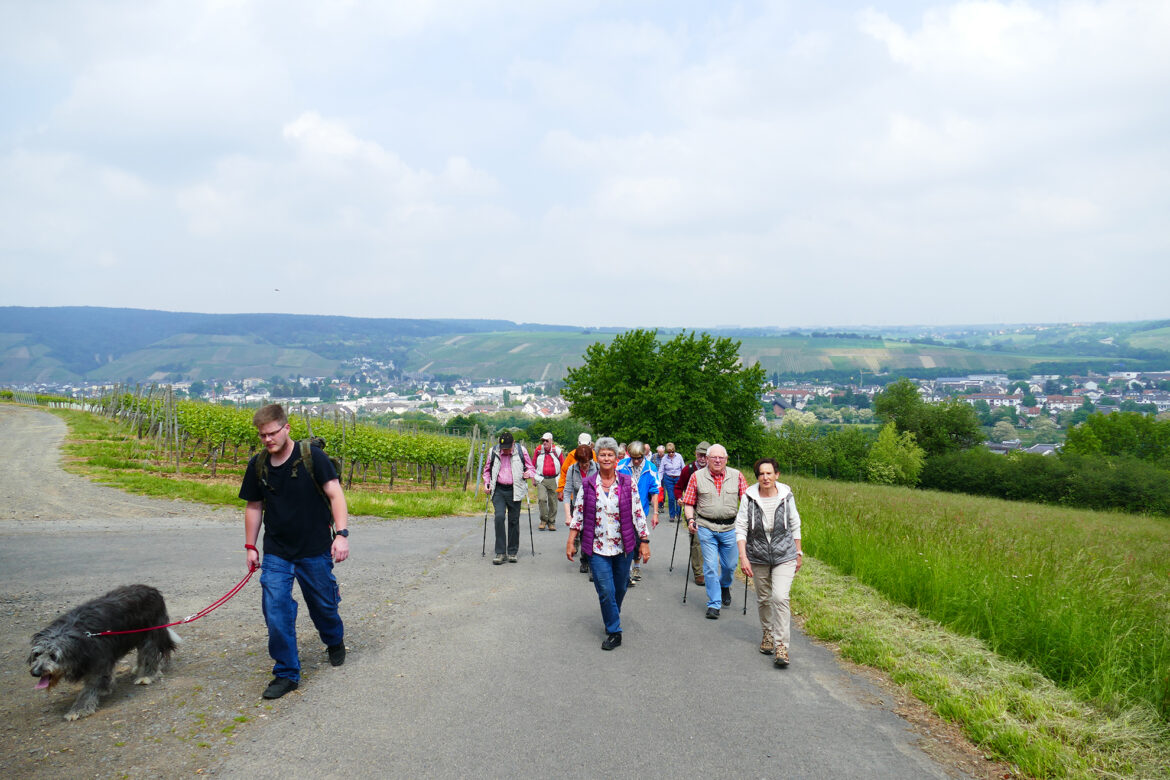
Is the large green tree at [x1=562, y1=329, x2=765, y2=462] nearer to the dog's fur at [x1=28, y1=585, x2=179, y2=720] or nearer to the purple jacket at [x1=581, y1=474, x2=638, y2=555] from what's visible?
the purple jacket at [x1=581, y1=474, x2=638, y2=555]

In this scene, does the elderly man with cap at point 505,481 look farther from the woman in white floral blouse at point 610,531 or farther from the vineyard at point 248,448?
the vineyard at point 248,448

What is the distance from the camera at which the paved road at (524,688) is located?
4035 mm

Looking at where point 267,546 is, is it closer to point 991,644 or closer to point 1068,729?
point 1068,729

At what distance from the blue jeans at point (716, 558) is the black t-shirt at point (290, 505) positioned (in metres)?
4.43

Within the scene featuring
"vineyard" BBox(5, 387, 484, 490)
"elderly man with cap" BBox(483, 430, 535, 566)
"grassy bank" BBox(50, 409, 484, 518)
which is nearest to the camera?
"elderly man with cap" BBox(483, 430, 535, 566)

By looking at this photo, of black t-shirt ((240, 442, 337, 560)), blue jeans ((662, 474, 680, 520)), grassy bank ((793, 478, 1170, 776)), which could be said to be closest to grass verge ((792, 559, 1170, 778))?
grassy bank ((793, 478, 1170, 776))

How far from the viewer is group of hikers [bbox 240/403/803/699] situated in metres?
5.00

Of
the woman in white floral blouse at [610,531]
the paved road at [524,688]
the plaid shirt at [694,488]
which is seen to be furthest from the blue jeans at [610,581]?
the plaid shirt at [694,488]

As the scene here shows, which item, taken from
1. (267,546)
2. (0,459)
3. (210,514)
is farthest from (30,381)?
(267,546)

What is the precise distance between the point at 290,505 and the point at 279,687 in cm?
132

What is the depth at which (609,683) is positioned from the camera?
17.3 feet

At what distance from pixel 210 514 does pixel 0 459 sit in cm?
1281

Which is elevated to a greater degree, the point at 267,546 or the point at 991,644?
the point at 267,546

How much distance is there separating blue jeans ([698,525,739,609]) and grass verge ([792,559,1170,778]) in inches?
40.4
